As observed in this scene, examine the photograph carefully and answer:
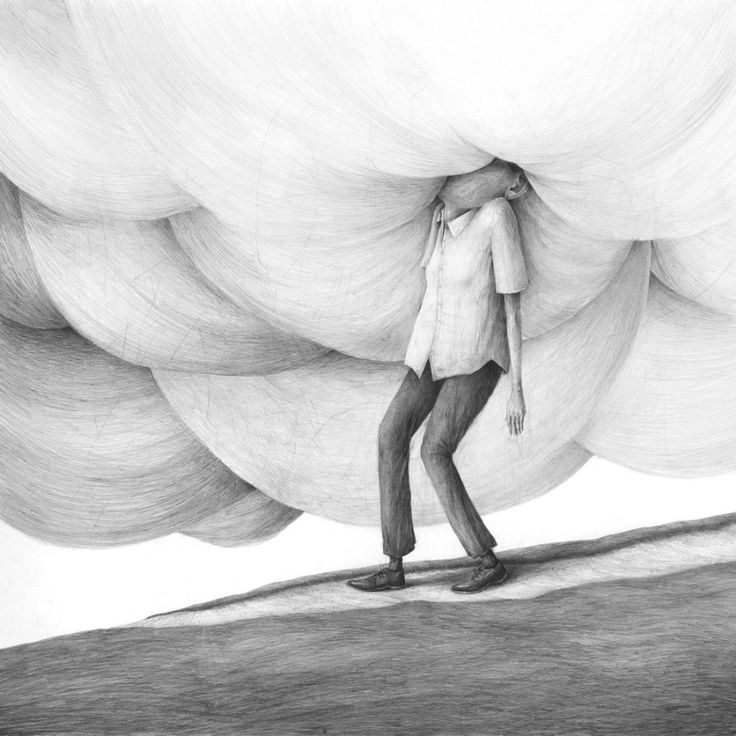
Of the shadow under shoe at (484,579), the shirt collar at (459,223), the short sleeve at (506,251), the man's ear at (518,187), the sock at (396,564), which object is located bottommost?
the shadow under shoe at (484,579)

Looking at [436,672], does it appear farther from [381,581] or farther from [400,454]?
[400,454]

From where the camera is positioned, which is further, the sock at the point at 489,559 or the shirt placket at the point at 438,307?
the sock at the point at 489,559

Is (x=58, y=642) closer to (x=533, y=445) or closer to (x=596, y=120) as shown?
(x=533, y=445)

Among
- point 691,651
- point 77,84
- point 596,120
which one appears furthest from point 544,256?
point 77,84

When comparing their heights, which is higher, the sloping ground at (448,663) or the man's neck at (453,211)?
the man's neck at (453,211)

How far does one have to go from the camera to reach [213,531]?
350cm

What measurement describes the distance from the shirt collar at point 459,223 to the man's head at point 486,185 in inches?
1.0

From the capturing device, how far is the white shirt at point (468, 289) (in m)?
3.22

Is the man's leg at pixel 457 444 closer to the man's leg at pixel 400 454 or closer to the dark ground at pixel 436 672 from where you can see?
the man's leg at pixel 400 454

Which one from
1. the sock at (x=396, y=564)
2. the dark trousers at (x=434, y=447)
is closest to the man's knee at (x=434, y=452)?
the dark trousers at (x=434, y=447)

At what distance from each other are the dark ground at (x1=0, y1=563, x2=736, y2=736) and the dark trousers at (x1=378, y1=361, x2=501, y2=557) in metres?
0.23

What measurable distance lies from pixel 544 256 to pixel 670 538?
98 centimetres

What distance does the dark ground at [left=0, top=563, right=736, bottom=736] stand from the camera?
10.6 ft

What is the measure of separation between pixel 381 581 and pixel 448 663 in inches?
12.9
